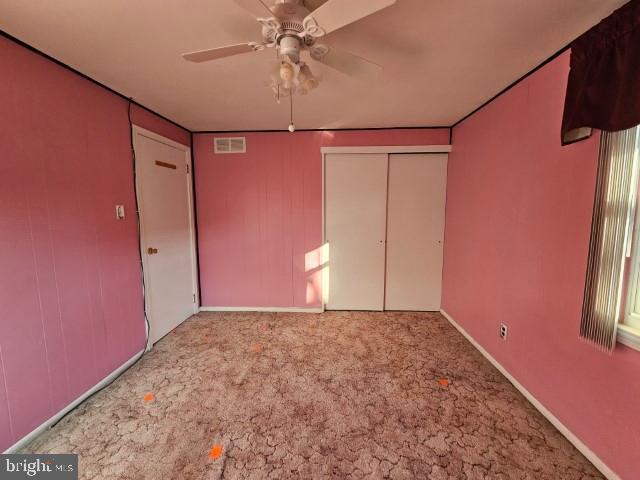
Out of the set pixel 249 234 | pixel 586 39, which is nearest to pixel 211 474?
pixel 249 234

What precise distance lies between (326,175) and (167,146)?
1.84 metres

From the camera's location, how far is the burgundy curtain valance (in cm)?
113

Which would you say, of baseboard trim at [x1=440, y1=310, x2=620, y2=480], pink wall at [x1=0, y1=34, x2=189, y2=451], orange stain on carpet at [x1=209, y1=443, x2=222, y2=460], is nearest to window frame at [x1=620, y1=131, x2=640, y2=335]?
baseboard trim at [x1=440, y1=310, x2=620, y2=480]

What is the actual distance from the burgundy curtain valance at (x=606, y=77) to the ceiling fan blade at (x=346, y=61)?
1.13 m

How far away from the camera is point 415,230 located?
3.17 metres

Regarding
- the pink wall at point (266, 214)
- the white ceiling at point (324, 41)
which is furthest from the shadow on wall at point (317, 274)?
the white ceiling at point (324, 41)

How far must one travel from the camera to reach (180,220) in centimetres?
297

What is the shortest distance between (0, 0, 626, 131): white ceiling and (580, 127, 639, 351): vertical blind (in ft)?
2.42

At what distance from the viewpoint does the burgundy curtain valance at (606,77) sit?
1130 mm

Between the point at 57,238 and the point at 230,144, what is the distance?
6.68ft

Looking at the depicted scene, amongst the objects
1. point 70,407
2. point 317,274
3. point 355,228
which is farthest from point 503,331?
point 70,407

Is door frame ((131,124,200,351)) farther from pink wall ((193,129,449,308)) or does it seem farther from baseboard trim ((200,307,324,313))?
baseboard trim ((200,307,324,313))

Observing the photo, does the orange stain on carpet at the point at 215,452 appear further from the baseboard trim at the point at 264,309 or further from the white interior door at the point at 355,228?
the white interior door at the point at 355,228

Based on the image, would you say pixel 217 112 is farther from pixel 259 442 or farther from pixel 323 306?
pixel 259 442
